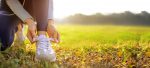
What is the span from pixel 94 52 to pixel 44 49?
1.15m

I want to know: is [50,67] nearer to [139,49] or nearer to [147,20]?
[139,49]

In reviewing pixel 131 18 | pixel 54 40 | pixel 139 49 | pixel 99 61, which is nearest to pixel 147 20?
pixel 131 18

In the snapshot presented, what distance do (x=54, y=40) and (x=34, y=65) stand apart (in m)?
0.38

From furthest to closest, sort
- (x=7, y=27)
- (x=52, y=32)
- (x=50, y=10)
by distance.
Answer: (x=7, y=27), (x=50, y=10), (x=52, y=32)

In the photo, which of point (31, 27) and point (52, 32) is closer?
point (31, 27)

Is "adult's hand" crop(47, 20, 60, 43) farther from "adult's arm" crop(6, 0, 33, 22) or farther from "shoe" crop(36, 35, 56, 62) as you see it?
"adult's arm" crop(6, 0, 33, 22)

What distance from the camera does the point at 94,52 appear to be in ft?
17.9

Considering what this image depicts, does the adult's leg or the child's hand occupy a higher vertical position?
the adult's leg

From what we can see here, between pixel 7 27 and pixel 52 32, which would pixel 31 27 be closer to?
pixel 52 32

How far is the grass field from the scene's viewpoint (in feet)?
15.2

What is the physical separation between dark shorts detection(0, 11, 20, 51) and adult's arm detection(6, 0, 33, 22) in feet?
0.60

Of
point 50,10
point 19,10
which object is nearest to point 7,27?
point 19,10

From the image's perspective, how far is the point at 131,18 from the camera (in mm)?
6793

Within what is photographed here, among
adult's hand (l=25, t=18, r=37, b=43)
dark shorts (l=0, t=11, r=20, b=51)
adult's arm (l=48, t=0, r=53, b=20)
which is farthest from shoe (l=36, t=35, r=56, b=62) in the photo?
dark shorts (l=0, t=11, r=20, b=51)
